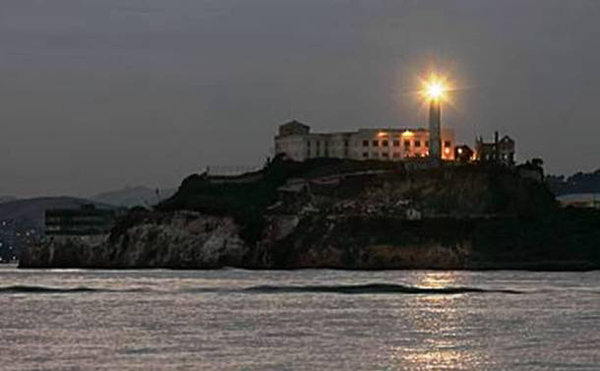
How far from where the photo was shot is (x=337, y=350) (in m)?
73.3

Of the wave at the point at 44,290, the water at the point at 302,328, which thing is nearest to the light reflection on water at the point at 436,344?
the water at the point at 302,328

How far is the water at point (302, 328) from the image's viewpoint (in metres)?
68.5

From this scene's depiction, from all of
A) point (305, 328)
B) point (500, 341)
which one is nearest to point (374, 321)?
point (305, 328)

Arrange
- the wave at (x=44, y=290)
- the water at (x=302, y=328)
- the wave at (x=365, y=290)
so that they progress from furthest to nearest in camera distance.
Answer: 1. the wave at (x=44, y=290)
2. the wave at (x=365, y=290)
3. the water at (x=302, y=328)

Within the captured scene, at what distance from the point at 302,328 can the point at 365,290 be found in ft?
167

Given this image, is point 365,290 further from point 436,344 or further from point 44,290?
point 436,344

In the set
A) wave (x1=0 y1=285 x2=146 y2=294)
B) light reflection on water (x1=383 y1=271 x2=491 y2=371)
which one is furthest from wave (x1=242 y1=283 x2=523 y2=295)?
light reflection on water (x1=383 y1=271 x2=491 y2=371)

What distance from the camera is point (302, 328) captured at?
86.5 meters

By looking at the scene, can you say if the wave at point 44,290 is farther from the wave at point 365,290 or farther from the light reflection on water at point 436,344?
the light reflection on water at point 436,344

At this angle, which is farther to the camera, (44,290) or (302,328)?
(44,290)

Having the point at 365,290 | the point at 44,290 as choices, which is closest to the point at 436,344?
the point at 365,290

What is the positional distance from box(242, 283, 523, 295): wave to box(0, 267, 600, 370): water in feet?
0.50

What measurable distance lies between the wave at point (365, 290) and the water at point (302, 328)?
0.50 feet

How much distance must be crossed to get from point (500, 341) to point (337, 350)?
9012mm
